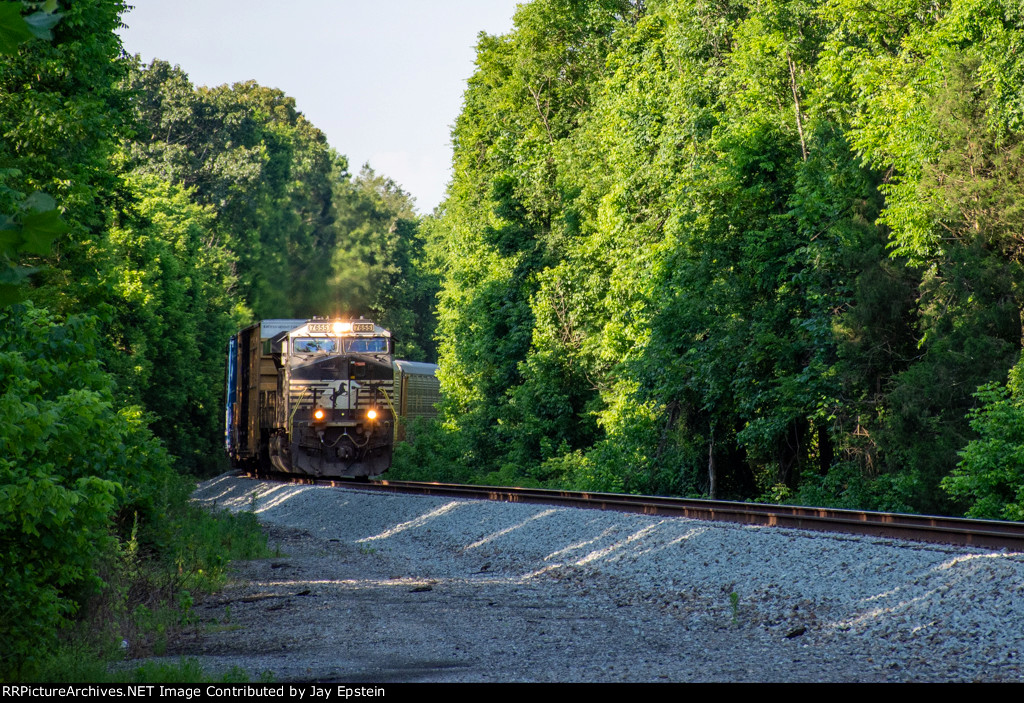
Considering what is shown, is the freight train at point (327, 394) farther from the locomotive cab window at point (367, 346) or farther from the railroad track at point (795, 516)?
the railroad track at point (795, 516)

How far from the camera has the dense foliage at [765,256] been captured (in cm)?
1975

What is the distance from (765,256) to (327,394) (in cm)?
1100

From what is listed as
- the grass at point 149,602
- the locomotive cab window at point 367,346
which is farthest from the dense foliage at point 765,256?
the grass at point 149,602

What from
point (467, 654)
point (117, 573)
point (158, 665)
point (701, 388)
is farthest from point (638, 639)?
point (701, 388)

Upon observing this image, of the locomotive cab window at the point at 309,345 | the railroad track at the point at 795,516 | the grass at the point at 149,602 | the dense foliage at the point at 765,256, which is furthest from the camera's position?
the locomotive cab window at the point at 309,345

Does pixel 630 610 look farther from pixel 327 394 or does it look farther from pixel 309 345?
pixel 309 345

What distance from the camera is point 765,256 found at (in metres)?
25.5

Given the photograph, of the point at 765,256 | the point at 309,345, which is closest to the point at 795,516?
the point at 765,256

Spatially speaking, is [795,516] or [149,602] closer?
[149,602]

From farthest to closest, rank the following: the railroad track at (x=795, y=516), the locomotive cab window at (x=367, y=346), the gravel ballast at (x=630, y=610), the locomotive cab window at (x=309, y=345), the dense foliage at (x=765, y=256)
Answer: the locomotive cab window at (x=367, y=346) → the locomotive cab window at (x=309, y=345) → the dense foliage at (x=765, y=256) → the railroad track at (x=795, y=516) → the gravel ballast at (x=630, y=610)

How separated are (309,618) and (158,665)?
9.50ft

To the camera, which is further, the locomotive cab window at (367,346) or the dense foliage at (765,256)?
the locomotive cab window at (367,346)

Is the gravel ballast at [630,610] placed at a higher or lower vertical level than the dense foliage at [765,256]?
lower

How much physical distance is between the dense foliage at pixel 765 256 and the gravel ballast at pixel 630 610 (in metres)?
6.33
